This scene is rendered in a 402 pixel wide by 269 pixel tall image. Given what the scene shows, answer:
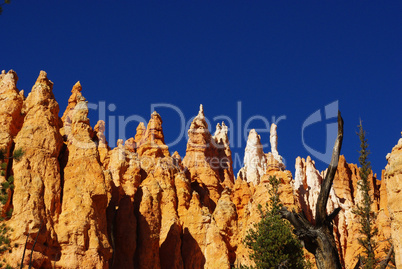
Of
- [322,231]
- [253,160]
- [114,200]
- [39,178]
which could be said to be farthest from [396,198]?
[253,160]

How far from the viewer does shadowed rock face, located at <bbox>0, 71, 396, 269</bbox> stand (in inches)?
1476

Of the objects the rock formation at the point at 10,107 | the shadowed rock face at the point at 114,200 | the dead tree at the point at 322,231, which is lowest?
the dead tree at the point at 322,231

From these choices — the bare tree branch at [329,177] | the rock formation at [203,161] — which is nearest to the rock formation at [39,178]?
the bare tree branch at [329,177]

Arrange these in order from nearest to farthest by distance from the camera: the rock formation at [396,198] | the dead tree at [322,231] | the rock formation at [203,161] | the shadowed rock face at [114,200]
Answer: the dead tree at [322,231], the rock formation at [396,198], the shadowed rock face at [114,200], the rock formation at [203,161]

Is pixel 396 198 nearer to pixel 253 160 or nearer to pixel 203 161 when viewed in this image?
pixel 203 161

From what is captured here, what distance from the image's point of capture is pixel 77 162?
44.0 m

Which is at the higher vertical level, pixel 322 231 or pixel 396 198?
pixel 396 198

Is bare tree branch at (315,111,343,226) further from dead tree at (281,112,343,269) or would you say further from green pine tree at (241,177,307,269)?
green pine tree at (241,177,307,269)

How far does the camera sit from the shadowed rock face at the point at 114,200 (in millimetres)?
37500

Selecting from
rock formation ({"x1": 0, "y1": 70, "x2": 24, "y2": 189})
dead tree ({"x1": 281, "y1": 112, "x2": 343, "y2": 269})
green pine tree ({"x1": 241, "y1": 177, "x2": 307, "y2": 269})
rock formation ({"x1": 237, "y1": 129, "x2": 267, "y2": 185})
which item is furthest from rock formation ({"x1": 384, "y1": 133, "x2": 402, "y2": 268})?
rock formation ({"x1": 237, "y1": 129, "x2": 267, "y2": 185})

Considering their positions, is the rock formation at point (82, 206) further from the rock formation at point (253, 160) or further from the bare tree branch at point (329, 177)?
the rock formation at point (253, 160)

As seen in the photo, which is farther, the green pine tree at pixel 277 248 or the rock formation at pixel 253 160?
the rock formation at pixel 253 160

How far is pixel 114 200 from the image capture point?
5338cm

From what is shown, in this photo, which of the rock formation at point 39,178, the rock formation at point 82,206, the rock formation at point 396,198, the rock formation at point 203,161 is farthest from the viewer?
the rock formation at point 203,161
